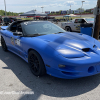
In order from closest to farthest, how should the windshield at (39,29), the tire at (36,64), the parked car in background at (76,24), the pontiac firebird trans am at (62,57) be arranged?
1. the pontiac firebird trans am at (62,57)
2. the tire at (36,64)
3. the windshield at (39,29)
4. the parked car in background at (76,24)

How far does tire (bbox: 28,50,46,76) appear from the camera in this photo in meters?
2.70

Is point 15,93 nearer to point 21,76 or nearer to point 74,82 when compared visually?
point 21,76

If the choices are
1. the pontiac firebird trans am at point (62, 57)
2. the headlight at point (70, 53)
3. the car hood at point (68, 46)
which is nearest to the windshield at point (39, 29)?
the pontiac firebird trans am at point (62, 57)

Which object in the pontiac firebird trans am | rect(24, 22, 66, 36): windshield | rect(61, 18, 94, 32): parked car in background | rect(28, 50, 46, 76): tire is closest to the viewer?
the pontiac firebird trans am

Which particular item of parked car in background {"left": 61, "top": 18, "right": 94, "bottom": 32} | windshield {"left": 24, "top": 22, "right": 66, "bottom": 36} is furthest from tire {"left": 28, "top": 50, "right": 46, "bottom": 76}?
parked car in background {"left": 61, "top": 18, "right": 94, "bottom": 32}

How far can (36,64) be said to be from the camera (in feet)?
9.53

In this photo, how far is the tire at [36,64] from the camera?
270 centimetres

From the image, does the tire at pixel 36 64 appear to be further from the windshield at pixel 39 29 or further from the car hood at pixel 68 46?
the windshield at pixel 39 29

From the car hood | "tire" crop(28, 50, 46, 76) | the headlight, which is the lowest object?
"tire" crop(28, 50, 46, 76)

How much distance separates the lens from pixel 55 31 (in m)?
3.87

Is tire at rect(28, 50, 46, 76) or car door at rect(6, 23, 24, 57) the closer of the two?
tire at rect(28, 50, 46, 76)

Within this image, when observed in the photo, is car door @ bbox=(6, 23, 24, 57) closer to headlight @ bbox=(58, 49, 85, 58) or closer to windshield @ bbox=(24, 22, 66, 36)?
windshield @ bbox=(24, 22, 66, 36)

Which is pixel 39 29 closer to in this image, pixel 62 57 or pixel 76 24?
pixel 62 57

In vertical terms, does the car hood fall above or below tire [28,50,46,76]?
above
